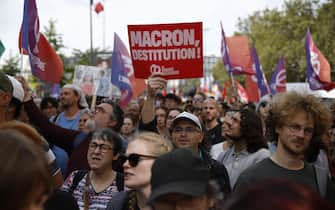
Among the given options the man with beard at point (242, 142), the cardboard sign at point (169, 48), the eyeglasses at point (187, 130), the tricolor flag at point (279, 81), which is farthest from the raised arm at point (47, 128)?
the tricolor flag at point (279, 81)

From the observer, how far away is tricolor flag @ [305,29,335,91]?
12984 millimetres

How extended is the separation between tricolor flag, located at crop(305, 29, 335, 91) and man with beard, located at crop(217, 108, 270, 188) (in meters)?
7.56

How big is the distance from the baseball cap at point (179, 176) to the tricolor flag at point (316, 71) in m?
10.8

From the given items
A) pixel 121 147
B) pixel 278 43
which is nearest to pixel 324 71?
pixel 121 147

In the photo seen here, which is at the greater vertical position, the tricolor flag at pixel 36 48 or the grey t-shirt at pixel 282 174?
the tricolor flag at pixel 36 48

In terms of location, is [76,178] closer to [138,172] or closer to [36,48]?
[138,172]

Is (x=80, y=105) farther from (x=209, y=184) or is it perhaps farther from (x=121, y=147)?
(x=209, y=184)

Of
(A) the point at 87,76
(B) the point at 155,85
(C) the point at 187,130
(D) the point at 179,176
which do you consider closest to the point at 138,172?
(D) the point at 179,176

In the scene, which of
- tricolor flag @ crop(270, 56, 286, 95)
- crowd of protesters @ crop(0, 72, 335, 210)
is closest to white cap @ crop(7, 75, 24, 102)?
crowd of protesters @ crop(0, 72, 335, 210)

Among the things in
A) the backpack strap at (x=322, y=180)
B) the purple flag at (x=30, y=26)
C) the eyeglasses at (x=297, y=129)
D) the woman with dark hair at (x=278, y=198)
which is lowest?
the backpack strap at (x=322, y=180)

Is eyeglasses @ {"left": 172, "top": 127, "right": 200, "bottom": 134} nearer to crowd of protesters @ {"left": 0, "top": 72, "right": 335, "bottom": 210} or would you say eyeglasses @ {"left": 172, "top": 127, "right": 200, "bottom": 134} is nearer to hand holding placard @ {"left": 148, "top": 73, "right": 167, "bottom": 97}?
crowd of protesters @ {"left": 0, "top": 72, "right": 335, "bottom": 210}

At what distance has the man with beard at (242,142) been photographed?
17.4ft

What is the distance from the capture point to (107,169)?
418 cm

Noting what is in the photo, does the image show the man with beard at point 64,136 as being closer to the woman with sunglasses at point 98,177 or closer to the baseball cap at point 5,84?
the woman with sunglasses at point 98,177
